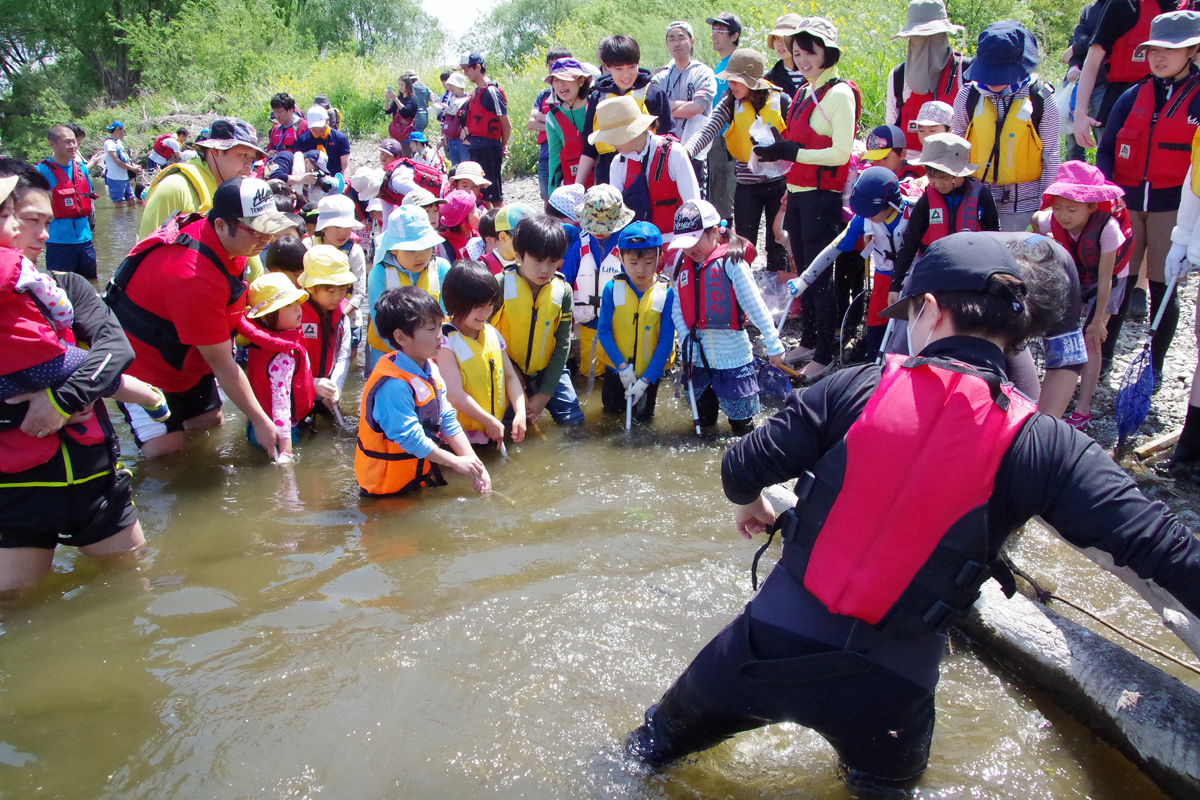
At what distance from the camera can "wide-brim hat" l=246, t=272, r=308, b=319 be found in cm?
464

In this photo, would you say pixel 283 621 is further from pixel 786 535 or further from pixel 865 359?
pixel 865 359

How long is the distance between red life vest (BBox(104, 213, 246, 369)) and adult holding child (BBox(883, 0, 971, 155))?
4.62 m

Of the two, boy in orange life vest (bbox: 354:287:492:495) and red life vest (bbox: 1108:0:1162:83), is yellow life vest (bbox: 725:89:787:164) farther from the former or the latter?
boy in orange life vest (bbox: 354:287:492:495)

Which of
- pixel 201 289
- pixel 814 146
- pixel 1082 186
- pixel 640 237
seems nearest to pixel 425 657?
pixel 201 289

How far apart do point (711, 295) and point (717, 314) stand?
123 mm

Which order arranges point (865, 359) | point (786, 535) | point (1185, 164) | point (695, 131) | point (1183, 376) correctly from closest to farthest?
point (786, 535), point (1185, 164), point (1183, 376), point (865, 359), point (695, 131)

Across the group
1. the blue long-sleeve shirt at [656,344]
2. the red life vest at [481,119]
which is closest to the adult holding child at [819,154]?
the blue long-sleeve shirt at [656,344]

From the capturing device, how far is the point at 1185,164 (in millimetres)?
4641

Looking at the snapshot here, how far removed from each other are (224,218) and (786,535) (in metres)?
3.34

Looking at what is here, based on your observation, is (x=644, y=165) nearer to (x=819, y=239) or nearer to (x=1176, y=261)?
(x=819, y=239)

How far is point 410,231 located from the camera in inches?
201

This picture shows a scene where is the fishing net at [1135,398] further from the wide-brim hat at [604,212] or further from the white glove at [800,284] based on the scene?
the wide-brim hat at [604,212]

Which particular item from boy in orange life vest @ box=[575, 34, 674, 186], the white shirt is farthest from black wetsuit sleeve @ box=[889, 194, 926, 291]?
boy in orange life vest @ box=[575, 34, 674, 186]

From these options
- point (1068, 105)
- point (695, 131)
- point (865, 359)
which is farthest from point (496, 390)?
point (1068, 105)
